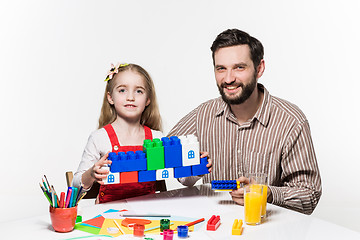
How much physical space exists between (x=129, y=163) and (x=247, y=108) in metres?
0.90

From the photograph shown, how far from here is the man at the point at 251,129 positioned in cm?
282

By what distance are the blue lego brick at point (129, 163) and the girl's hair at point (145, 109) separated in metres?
0.67

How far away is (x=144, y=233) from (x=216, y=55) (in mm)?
1299

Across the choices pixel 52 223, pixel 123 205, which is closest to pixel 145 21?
pixel 123 205

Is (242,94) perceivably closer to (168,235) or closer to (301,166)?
(301,166)

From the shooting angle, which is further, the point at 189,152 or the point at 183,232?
the point at 189,152

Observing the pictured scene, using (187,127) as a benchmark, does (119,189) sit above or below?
below

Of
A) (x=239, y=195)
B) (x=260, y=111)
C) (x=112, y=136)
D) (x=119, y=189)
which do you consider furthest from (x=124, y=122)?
(x=239, y=195)

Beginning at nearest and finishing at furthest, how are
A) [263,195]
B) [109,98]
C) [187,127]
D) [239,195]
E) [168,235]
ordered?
[168,235] < [263,195] < [239,195] < [109,98] < [187,127]

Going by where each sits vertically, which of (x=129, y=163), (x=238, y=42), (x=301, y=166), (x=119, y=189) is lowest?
(x=119, y=189)

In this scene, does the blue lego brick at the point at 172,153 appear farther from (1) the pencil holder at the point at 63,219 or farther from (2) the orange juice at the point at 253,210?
(1) the pencil holder at the point at 63,219

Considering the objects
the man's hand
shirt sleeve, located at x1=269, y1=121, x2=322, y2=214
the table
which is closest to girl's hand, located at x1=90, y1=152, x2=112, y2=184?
the table

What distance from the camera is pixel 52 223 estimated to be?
202 cm

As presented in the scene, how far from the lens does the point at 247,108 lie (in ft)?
9.73
